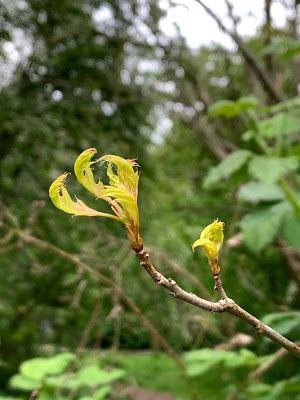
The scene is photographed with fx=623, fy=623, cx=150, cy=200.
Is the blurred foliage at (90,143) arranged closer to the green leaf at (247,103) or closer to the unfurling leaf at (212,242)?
the green leaf at (247,103)

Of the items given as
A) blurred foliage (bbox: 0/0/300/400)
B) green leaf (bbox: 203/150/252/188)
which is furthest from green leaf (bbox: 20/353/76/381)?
blurred foliage (bbox: 0/0/300/400)

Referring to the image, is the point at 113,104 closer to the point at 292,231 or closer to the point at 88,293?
the point at 88,293

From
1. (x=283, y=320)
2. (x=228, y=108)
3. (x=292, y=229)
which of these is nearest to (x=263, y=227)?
(x=292, y=229)

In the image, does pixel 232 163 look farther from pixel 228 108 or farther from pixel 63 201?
pixel 63 201

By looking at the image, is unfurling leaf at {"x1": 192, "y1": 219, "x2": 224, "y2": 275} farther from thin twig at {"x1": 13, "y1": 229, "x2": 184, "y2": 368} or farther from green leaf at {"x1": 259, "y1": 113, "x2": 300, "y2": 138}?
green leaf at {"x1": 259, "y1": 113, "x2": 300, "y2": 138}

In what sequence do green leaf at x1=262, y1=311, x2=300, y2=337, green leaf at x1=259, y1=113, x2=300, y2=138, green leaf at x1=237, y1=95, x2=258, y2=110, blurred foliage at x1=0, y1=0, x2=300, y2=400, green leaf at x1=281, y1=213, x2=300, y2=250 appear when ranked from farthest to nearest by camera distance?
blurred foliage at x1=0, y1=0, x2=300, y2=400 → green leaf at x1=259, y1=113, x2=300, y2=138 → green leaf at x1=281, y1=213, x2=300, y2=250 → green leaf at x1=237, y1=95, x2=258, y2=110 → green leaf at x1=262, y1=311, x2=300, y2=337

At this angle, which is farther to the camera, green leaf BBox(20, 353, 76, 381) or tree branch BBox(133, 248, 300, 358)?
green leaf BBox(20, 353, 76, 381)
